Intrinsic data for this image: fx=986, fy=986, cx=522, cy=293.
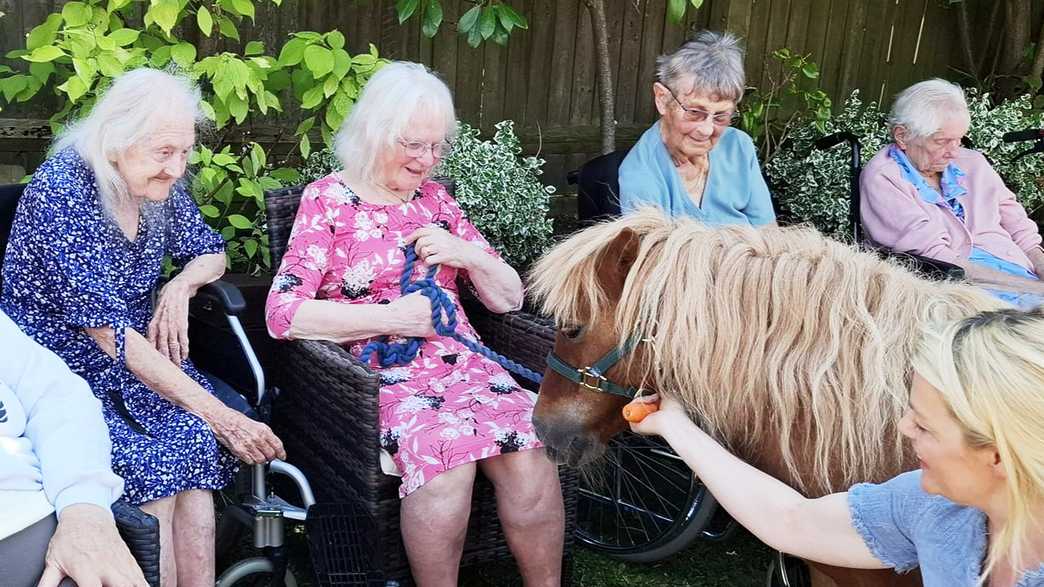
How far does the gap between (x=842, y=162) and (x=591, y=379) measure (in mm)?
2852

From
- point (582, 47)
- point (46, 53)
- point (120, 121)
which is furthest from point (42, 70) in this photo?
point (582, 47)

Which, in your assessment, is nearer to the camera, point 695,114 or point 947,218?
point 695,114

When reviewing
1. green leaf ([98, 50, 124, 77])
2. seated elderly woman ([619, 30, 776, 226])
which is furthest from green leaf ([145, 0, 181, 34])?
seated elderly woman ([619, 30, 776, 226])

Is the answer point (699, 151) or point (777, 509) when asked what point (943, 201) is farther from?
point (777, 509)

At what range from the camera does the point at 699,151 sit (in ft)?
9.36

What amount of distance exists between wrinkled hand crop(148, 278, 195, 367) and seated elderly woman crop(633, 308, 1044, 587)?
1410 millimetres

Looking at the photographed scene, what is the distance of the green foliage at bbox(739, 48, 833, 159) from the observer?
4.45m

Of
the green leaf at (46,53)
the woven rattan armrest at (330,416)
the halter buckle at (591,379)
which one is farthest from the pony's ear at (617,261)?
the green leaf at (46,53)

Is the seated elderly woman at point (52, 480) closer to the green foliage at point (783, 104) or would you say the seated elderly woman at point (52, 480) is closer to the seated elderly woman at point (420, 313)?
the seated elderly woman at point (420, 313)

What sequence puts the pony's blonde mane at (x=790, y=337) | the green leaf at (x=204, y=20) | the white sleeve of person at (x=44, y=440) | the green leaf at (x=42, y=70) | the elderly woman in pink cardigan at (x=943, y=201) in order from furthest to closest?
the elderly woman in pink cardigan at (x=943, y=201), the green leaf at (x=42, y=70), the green leaf at (x=204, y=20), the white sleeve of person at (x=44, y=440), the pony's blonde mane at (x=790, y=337)

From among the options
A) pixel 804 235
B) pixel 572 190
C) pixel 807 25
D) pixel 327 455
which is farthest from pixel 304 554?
pixel 807 25

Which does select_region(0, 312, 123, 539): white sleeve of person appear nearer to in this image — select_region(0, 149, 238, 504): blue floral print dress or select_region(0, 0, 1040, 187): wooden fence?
select_region(0, 149, 238, 504): blue floral print dress

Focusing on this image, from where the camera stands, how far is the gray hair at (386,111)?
2562 millimetres

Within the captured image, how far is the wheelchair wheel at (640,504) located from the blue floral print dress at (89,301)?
120 centimetres
